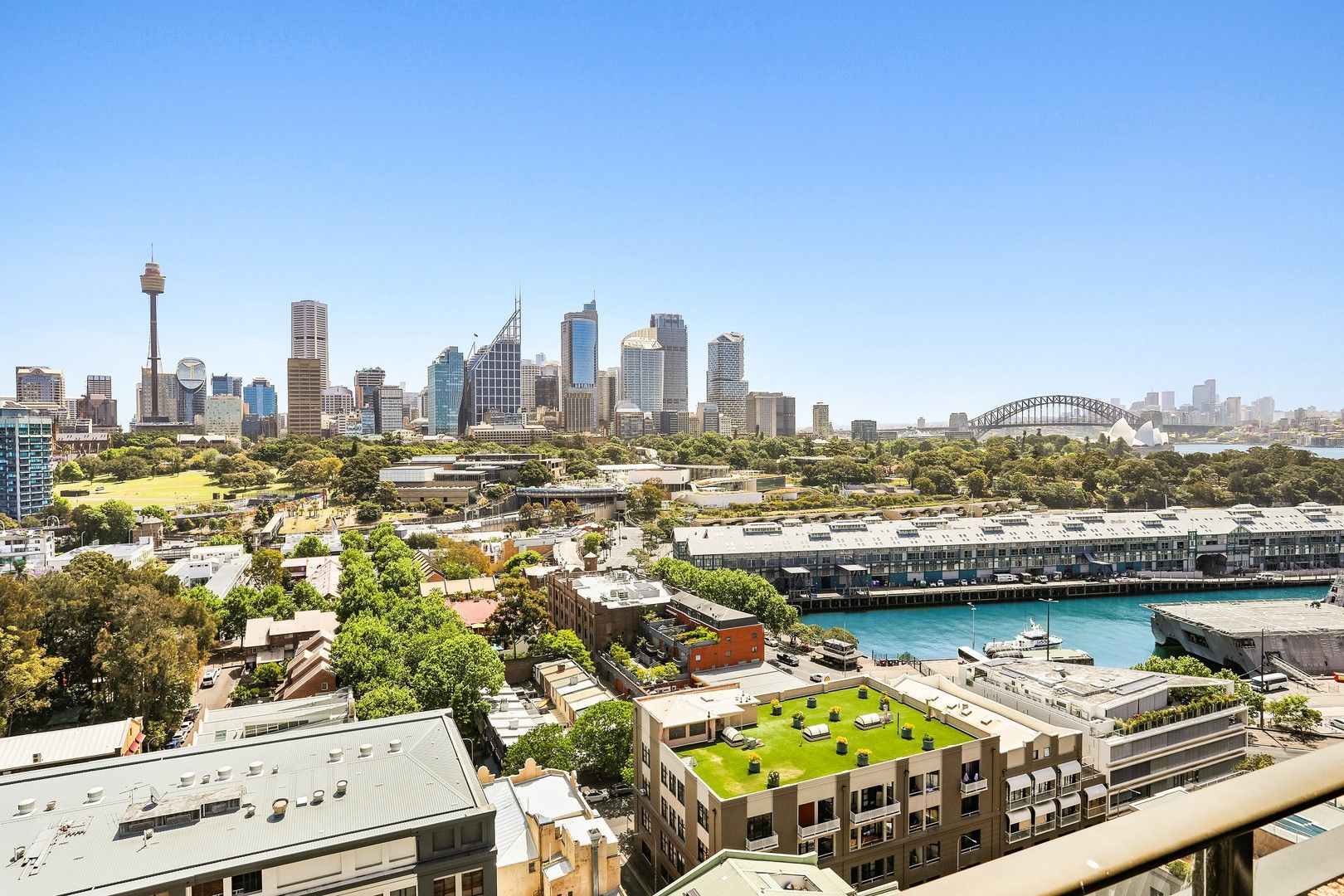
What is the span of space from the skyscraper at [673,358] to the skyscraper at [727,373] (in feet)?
18.3

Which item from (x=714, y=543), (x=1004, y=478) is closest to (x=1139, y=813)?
(x=714, y=543)

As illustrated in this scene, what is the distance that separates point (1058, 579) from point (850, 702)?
23018 millimetres

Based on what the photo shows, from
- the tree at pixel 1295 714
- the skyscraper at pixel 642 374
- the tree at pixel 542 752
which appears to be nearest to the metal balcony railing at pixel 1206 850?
the tree at pixel 542 752

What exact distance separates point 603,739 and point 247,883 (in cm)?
637

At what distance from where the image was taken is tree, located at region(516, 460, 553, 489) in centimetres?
4731

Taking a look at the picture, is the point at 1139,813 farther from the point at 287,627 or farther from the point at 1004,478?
the point at 1004,478

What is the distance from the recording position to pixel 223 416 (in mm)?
103312

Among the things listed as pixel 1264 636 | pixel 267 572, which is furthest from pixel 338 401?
pixel 1264 636

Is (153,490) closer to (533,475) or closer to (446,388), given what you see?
(533,475)

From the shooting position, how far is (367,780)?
26.4ft

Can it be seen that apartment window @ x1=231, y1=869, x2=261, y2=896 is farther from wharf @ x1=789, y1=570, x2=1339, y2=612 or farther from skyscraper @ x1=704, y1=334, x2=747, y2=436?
skyscraper @ x1=704, y1=334, x2=747, y2=436

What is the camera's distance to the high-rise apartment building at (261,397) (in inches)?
5266

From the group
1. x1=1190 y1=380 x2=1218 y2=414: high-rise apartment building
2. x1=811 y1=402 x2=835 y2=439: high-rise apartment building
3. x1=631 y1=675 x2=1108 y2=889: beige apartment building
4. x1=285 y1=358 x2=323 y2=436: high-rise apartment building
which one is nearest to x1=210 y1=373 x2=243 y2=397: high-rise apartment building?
x1=285 y1=358 x2=323 y2=436: high-rise apartment building

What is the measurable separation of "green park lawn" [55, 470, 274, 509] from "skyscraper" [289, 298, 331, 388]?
6845cm
